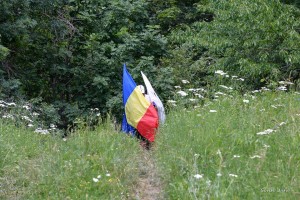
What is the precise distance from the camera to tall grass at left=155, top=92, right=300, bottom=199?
4.45m

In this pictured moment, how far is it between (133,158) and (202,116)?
1.21m

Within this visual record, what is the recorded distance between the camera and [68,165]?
5422 millimetres

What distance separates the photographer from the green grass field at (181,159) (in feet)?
15.1

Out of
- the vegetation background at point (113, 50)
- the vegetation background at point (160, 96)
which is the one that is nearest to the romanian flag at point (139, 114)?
the vegetation background at point (160, 96)

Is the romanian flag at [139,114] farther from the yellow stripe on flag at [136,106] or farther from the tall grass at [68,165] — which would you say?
the tall grass at [68,165]

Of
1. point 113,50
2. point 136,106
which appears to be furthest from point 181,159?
point 113,50

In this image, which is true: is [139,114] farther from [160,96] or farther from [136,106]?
[160,96]

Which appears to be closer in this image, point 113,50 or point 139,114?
point 139,114

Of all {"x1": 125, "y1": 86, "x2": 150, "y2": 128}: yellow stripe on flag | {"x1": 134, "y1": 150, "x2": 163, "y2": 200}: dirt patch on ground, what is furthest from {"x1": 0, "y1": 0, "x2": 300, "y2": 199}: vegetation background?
{"x1": 125, "y1": 86, "x2": 150, "y2": 128}: yellow stripe on flag

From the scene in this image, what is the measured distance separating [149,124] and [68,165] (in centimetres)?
224

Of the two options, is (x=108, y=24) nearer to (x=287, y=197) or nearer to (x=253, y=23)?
(x=253, y=23)

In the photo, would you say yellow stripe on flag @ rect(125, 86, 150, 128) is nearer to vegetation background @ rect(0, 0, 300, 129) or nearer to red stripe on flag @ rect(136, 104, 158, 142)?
red stripe on flag @ rect(136, 104, 158, 142)

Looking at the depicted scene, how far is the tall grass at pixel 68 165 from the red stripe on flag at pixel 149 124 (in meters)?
0.70

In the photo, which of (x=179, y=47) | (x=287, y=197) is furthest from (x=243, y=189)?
(x=179, y=47)
